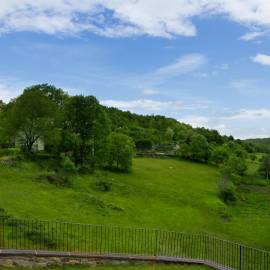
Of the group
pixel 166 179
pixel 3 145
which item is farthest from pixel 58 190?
pixel 3 145

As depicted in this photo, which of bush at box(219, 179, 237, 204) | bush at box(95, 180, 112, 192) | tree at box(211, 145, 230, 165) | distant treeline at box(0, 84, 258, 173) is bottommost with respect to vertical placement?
bush at box(219, 179, 237, 204)

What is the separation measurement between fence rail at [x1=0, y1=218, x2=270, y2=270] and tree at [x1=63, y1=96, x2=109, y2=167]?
115ft

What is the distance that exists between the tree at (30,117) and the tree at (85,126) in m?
4.95

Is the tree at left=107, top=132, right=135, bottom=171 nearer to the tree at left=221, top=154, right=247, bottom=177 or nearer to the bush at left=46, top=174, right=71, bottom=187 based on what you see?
the tree at left=221, top=154, right=247, bottom=177

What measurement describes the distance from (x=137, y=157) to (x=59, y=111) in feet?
127

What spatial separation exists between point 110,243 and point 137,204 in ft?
63.3

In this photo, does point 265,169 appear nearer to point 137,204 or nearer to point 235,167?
point 235,167

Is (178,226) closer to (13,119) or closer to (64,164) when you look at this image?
(64,164)

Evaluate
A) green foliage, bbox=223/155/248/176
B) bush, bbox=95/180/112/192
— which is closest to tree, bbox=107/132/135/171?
green foliage, bbox=223/155/248/176

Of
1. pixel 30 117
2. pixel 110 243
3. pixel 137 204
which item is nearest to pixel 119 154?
pixel 30 117

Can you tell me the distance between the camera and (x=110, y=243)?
23609mm

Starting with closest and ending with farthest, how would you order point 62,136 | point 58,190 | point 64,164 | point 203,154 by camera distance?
point 58,190 < point 64,164 < point 62,136 < point 203,154

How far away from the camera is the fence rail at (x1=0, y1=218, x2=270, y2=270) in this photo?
1983cm

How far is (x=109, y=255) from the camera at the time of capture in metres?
18.3
